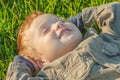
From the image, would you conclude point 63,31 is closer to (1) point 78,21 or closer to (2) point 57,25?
(2) point 57,25

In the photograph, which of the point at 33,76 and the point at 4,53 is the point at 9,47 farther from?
the point at 33,76

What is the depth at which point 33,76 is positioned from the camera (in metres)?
2.89

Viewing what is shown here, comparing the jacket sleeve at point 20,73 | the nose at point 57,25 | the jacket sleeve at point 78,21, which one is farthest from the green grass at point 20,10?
the nose at point 57,25

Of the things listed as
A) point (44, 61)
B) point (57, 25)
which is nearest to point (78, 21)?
point (57, 25)

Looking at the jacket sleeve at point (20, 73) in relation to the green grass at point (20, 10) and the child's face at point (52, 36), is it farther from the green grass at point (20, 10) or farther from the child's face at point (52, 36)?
the green grass at point (20, 10)

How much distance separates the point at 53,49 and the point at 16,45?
1.42 ft

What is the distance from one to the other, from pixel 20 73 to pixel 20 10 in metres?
0.77

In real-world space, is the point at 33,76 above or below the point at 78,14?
below

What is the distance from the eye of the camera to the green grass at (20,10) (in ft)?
10.6

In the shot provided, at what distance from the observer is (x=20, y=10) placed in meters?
3.42

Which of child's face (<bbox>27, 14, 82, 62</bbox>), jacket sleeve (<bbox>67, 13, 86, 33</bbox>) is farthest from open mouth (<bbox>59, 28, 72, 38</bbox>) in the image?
jacket sleeve (<bbox>67, 13, 86, 33</bbox>)

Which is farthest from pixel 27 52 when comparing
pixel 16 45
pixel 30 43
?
pixel 16 45

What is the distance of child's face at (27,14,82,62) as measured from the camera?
9.34 feet

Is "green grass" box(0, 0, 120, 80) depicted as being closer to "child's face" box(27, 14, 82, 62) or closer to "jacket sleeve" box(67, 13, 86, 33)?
"jacket sleeve" box(67, 13, 86, 33)
